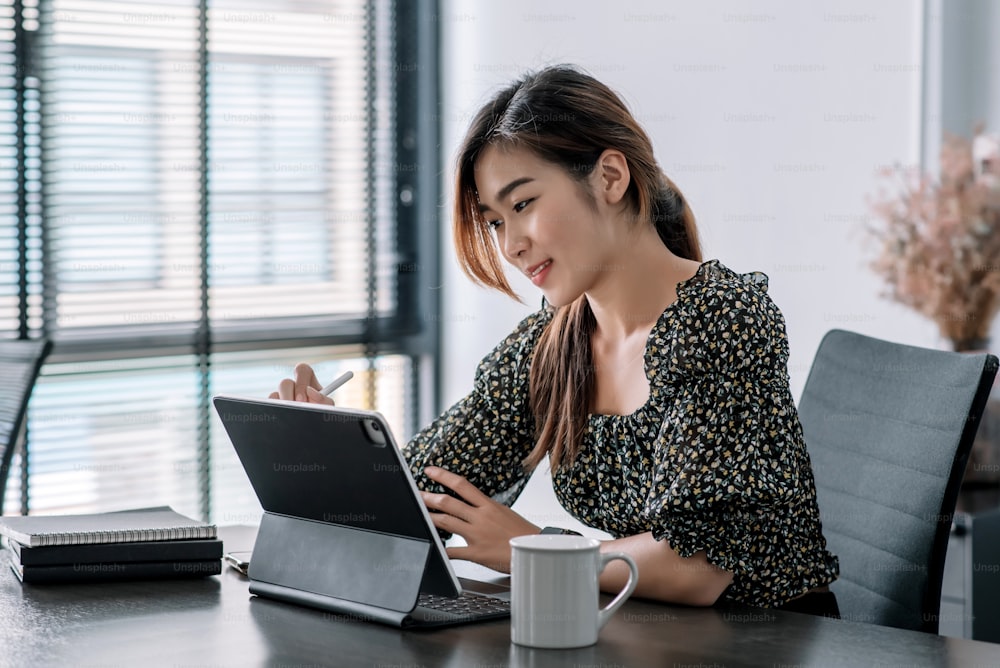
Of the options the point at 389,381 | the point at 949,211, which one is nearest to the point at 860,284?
the point at 949,211

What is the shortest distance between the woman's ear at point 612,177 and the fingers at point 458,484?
0.45m

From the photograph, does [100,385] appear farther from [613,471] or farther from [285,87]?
[613,471]

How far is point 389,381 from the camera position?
3.93 meters

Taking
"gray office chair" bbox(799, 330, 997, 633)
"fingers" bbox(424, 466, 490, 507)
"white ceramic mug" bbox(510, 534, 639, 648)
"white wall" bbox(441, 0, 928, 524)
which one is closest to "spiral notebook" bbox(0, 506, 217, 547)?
"fingers" bbox(424, 466, 490, 507)

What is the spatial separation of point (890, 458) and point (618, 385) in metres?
0.40

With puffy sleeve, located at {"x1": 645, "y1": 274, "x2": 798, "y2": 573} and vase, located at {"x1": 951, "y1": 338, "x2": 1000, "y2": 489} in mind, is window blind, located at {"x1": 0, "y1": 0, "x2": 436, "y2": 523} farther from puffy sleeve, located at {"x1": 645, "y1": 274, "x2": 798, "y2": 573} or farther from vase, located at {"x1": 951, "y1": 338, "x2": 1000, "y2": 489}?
puffy sleeve, located at {"x1": 645, "y1": 274, "x2": 798, "y2": 573}

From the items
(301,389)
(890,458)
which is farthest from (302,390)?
(890,458)

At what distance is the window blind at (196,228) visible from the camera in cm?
310

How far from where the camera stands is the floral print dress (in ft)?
4.46

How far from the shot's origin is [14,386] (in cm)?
224

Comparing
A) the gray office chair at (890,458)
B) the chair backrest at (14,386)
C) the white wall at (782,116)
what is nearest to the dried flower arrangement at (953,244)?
the white wall at (782,116)

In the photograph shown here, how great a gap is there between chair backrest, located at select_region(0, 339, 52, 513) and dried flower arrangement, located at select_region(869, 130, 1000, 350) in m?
1.80

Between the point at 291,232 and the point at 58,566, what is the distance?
230 centimetres

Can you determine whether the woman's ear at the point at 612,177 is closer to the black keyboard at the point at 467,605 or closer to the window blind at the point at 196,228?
the black keyboard at the point at 467,605
